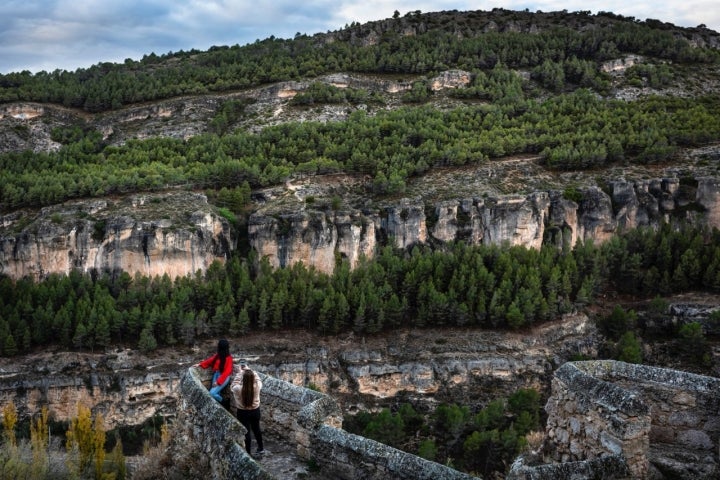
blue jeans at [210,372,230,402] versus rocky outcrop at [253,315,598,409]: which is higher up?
blue jeans at [210,372,230,402]

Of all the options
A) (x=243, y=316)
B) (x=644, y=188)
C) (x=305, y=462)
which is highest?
(x=644, y=188)

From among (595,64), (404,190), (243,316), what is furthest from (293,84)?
(243,316)

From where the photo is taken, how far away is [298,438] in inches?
473

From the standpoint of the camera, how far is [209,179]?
214 ft

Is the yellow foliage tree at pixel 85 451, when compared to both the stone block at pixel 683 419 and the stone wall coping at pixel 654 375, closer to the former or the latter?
the stone wall coping at pixel 654 375

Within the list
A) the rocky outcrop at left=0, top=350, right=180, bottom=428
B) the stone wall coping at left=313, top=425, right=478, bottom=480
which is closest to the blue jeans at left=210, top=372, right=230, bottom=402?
the stone wall coping at left=313, top=425, right=478, bottom=480

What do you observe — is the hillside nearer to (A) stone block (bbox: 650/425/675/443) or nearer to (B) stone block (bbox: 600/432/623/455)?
(A) stone block (bbox: 650/425/675/443)

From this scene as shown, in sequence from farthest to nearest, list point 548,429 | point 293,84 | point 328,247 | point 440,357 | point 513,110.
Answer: point 293,84
point 513,110
point 328,247
point 440,357
point 548,429

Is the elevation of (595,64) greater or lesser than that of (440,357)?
greater

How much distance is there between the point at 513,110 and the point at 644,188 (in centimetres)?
2596

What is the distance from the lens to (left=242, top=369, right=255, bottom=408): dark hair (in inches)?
479

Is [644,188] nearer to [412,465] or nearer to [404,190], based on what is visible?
[404,190]

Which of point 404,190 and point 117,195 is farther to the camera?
point 404,190

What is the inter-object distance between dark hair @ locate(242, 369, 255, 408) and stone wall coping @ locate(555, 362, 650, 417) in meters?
5.53
